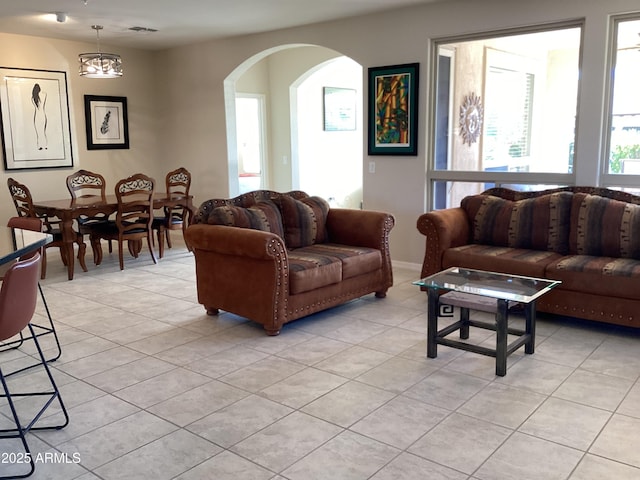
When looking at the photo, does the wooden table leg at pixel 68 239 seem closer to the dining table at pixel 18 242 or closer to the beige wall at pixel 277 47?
the beige wall at pixel 277 47

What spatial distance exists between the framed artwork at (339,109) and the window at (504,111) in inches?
142

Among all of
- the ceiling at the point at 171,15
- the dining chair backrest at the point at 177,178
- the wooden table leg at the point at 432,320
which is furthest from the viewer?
the dining chair backrest at the point at 177,178

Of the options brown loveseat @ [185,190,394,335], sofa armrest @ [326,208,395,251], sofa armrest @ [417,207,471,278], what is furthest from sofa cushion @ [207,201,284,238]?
sofa armrest @ [417,207,471,278]

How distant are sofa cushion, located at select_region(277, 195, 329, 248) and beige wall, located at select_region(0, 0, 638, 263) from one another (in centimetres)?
127

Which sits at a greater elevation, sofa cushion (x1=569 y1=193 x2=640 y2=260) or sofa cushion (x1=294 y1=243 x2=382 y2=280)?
sofa cushion (x1=569 y1=193 x2=640 y2=260)

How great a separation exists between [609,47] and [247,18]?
3.45 m

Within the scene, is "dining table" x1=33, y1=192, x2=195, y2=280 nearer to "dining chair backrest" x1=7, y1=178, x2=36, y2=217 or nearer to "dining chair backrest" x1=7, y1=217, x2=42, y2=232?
"dining chair backrest" x1=7, y1=178, x2=36, y2=217

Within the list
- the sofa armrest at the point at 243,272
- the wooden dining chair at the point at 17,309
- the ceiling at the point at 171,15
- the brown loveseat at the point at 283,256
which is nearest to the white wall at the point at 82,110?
the ceiling at the point at 171,15

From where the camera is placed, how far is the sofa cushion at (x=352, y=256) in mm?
4340

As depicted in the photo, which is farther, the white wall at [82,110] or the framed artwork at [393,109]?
the white wall at [82,110]

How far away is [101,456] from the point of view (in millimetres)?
2432

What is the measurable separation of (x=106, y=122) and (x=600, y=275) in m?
6.36

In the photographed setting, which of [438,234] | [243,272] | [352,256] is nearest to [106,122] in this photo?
[243,272]

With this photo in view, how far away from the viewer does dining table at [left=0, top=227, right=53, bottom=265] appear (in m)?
2.49
